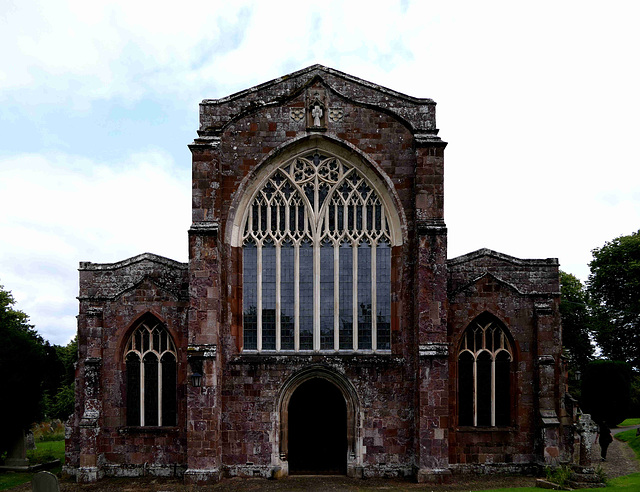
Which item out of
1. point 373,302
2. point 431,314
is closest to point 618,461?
point 431,314

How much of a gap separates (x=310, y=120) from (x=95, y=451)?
11.9m

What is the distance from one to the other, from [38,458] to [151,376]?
6886 mm

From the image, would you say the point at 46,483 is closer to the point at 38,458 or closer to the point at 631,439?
the point at 38,458

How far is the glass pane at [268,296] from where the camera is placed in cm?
1859

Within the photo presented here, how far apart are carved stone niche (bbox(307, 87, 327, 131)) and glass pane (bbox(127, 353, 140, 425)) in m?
9.15

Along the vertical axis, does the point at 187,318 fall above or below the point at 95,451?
above

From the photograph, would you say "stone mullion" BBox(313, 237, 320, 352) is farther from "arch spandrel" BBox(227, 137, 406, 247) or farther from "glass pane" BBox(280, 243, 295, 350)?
"arch spandrel" BBox(227, 137, 406, 247)

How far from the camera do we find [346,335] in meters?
18.6

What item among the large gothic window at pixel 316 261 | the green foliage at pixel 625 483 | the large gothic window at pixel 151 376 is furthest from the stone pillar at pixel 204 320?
the green foliage at pixel 625 483

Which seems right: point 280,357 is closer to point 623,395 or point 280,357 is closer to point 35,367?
point 35,367

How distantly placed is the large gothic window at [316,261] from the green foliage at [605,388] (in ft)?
50.3

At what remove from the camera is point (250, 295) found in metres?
18.7

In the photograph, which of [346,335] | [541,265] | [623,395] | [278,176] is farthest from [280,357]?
[623,395]

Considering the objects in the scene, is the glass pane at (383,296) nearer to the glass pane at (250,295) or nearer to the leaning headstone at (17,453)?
the glass pane at (250,295)
